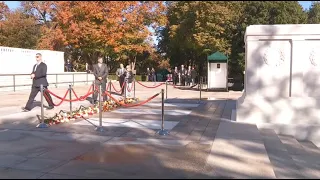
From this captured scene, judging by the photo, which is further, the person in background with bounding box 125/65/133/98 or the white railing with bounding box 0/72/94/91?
the white railing with bounding box 0/72/94/91

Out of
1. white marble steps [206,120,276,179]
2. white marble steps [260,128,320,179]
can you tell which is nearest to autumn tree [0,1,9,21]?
white marble steps [206,120,276,179]

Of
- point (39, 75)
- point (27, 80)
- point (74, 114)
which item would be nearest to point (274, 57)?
point (74, 114)

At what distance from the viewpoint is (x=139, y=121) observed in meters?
9.74

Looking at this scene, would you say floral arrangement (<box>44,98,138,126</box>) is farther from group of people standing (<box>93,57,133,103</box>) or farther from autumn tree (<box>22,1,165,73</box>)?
autumn tree (<box>22,1,165,73</box>)

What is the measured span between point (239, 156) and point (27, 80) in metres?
19.6

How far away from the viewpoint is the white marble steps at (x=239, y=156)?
5.23 m

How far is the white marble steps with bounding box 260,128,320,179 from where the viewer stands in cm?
565

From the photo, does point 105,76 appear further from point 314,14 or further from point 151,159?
point 314,14

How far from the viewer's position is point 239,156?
596 cm

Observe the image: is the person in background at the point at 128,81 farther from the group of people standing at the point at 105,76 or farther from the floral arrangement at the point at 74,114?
the floral arrangement at the point at 74,114

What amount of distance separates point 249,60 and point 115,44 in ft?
15.8

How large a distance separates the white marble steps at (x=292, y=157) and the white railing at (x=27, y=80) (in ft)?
55.3

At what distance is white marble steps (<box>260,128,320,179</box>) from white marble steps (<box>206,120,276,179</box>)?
0.22 metres

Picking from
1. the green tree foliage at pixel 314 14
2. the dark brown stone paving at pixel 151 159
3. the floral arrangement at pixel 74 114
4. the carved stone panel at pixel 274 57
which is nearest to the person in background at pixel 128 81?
the floral arrangement at pixel 74 114
